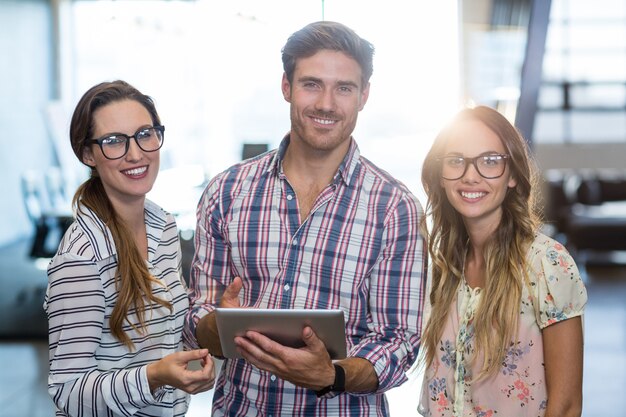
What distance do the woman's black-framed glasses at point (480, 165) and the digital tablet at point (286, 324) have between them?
1.88ft

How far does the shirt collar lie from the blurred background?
11.1ft

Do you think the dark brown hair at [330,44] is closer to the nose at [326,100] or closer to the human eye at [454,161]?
the nose at [326,100]

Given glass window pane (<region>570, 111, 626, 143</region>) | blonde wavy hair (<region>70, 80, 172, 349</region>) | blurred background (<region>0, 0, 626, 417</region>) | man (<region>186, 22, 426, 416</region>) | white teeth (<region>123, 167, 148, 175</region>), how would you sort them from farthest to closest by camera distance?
glass window pane (<region>570, 111, 626, 143</region>) → blurred background (<region>0, 0, 626, 417</region>) → man (<region>186, 22, 426, 416</region>) → white teeth (<region>123, 167, 148, 175</region>) → blonde wavy hair (<region>70, 80, 172, 349</region>)

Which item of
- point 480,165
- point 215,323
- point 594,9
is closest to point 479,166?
point 480,165

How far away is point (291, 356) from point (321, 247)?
0.41 m

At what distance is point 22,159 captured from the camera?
6.62 meters

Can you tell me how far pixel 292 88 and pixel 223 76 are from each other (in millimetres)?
3782

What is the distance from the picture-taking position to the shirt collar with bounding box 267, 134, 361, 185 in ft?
8.25

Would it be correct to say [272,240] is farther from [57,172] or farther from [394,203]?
[57,172]

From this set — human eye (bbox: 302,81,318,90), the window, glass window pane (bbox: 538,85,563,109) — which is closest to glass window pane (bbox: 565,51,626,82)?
the window

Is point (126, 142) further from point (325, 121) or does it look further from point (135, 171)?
point (325, 121)

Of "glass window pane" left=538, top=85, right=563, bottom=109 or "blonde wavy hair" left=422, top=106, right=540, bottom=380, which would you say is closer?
"blonde wavy hair" left=422, top=106, right=540, bottom=380

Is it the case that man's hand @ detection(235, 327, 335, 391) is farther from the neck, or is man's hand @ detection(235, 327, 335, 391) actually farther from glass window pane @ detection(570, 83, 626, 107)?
glass window pane @ detection(570, 83, 626, 107)

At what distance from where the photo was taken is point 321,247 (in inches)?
96.5
